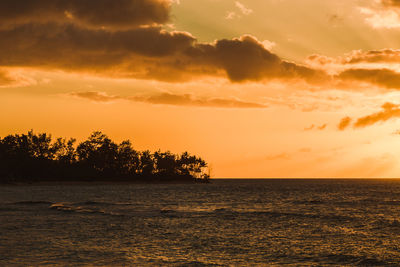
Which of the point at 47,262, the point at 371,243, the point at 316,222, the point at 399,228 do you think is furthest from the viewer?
the point at 316,222

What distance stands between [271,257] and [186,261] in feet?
23.6

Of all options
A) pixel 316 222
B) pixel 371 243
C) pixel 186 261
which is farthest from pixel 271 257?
pixel 316 222

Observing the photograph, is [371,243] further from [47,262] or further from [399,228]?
[47,262]

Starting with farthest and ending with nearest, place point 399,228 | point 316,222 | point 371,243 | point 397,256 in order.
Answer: point 316,222 < point 399,228 < point 371,243 < point 397,256

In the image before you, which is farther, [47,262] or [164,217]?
[164,217]

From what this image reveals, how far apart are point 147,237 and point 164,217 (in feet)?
65.2

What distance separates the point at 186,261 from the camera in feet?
105

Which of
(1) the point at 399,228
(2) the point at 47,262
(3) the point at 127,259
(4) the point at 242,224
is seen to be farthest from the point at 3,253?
(1) the point at 399,228

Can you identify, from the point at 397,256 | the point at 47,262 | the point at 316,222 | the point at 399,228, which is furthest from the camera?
the point at 316,222

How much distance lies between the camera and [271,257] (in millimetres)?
34500

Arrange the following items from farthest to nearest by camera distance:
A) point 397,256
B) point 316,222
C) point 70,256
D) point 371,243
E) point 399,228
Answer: point 316,222 → point 399,228 → point 371,243 → point 397,256 → point 70,256

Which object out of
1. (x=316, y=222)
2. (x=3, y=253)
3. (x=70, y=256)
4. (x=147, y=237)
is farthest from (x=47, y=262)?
(x=316, y=222)

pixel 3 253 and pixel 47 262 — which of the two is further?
pixel 3 253

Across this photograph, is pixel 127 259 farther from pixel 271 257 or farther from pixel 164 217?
pixel 164 217
